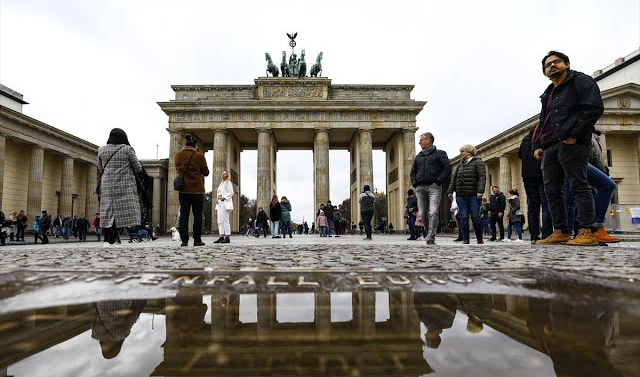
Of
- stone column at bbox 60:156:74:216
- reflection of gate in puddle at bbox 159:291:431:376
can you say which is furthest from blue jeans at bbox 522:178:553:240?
stone column at bbox 60:156:74:216

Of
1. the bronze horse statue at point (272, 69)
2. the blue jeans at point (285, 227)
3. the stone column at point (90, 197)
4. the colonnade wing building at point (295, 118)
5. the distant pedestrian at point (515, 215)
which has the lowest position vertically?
the blue jeans at point (285, 227)

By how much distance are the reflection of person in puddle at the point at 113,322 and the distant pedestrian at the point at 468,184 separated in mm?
6776

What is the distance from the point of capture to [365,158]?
1249 inches

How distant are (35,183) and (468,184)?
101ft

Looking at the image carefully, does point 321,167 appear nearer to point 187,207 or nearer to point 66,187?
point 66,187

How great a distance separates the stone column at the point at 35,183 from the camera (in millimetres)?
28391

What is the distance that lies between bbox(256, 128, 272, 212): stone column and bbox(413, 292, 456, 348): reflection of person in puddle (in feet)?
100

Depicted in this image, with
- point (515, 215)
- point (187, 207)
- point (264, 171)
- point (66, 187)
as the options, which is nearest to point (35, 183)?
point (66, 187)

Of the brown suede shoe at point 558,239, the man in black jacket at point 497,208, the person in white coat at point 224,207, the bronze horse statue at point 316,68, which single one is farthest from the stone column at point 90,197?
the brown suede shoe at point 558,239

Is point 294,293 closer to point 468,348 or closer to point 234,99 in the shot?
point 468,348

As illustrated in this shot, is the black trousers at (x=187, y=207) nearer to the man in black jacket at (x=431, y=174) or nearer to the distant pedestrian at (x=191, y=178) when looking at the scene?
the distant pedestrian at (x=191, y=178)

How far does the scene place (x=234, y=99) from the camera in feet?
108

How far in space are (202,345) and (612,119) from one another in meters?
34.2

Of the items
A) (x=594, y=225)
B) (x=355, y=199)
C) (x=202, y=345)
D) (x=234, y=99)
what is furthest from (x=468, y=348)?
(x=355, y=199)
